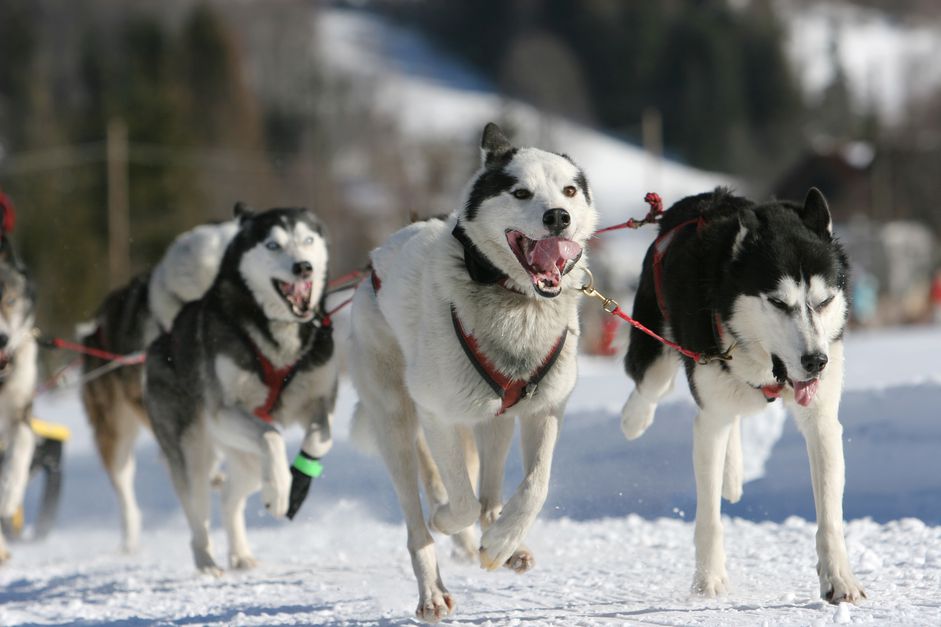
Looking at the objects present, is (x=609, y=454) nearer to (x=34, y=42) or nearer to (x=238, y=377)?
(x=238, y=377)

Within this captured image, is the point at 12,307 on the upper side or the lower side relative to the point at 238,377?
upper

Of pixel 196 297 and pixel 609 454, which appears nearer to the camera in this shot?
pixel 609 454

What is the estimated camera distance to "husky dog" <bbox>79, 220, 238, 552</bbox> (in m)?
5.97

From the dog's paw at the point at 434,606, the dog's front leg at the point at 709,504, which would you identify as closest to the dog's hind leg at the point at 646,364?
the dog's front leg at the point at 709,504

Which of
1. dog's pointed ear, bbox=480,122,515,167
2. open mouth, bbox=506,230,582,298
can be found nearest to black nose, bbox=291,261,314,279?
dog's pointed ear, bbox=480,122,515,167

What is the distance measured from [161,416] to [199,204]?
22500mm

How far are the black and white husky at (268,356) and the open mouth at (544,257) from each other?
151 centimetres

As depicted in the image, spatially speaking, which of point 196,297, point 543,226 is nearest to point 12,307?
point 196,297

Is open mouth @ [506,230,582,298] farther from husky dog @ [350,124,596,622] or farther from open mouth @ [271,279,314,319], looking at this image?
open mouth @ [271,279,314,319]

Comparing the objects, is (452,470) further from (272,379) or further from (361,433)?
(272,379)

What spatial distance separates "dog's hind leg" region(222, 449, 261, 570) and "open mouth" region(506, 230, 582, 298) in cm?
224

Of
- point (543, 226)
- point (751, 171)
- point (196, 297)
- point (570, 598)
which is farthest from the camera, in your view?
point (751, 171)

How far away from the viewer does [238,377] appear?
4980 millimetres

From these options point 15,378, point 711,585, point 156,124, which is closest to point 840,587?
point 711,585
